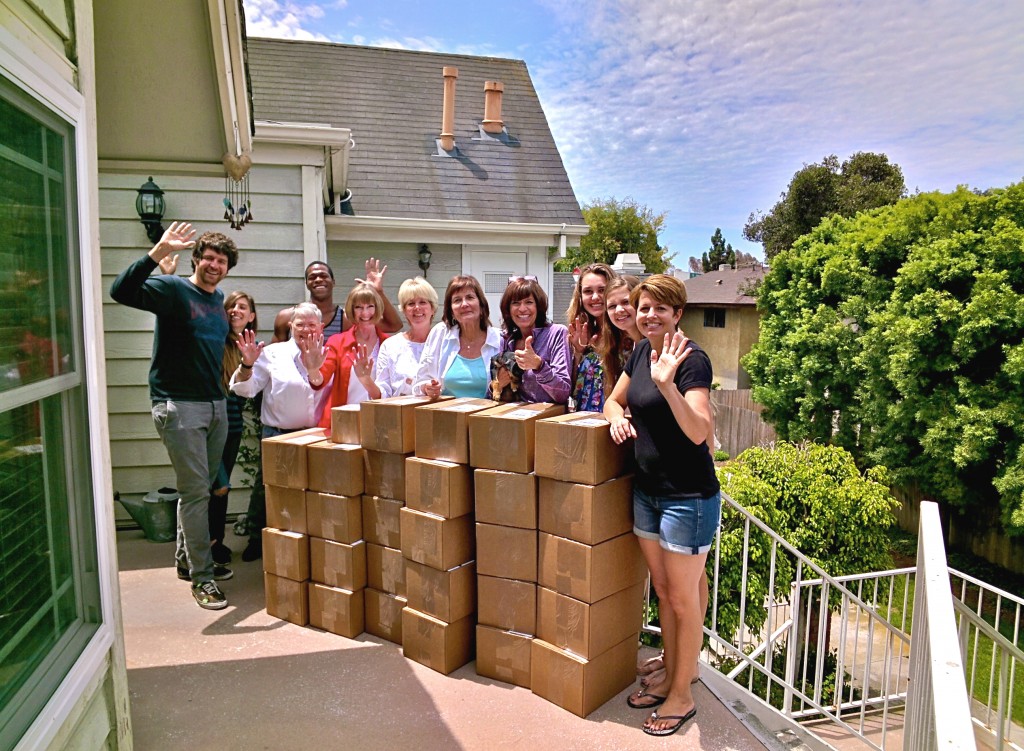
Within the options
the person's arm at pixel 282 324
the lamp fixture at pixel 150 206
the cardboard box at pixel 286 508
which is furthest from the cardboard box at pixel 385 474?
the lamp fixture at pixel 150 206

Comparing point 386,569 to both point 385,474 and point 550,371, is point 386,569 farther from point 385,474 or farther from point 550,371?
point 550,371

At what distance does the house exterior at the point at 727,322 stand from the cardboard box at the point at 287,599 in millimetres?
18736

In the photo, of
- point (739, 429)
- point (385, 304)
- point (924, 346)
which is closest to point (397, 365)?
point (385, 304)

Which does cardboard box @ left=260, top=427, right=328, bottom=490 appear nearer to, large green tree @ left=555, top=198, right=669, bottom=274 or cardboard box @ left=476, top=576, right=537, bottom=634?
cardboard box @ left=476, top=576, right=537, bottom=634

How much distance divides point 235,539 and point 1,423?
334 centimetres

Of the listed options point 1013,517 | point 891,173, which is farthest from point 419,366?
point 891,173

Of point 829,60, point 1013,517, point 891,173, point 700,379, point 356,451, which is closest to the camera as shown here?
point 700,379

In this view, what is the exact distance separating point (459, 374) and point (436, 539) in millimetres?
1006

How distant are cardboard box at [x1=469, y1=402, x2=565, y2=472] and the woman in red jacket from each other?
1188 millimetres

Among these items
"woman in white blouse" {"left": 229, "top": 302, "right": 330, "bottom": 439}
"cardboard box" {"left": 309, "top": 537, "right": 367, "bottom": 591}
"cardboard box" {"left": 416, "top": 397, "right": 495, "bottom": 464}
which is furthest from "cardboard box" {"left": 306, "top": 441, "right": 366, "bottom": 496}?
"woman in white blouse" {"left": 229, "top": 302, "right": 330, "bottom": 439}

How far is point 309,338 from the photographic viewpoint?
3.63 metres

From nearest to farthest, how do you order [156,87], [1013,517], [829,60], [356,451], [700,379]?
[700,379] → [156,87] → [356,451] → [1013,517] → [829,60]

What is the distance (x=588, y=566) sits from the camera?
2.41 metres

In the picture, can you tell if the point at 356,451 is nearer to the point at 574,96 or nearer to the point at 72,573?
the point at 72,573
